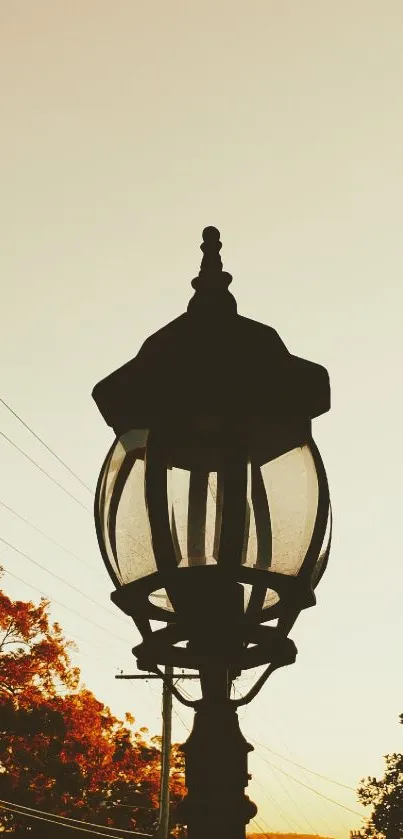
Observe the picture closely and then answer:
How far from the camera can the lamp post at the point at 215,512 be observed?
2127mm

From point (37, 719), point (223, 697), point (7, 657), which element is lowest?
point (223, 697)

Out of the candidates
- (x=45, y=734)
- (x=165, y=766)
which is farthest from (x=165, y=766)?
(x=45, y=734)

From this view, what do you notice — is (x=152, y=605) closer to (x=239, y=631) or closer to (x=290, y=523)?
(x=239, y=631)

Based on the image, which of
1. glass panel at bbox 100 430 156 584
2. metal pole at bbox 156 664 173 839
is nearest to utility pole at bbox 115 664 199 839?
metal pole at bbox 156 664 173 839

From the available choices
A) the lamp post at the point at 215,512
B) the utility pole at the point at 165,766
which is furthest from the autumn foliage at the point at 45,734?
the lamp post at the point at 215,512

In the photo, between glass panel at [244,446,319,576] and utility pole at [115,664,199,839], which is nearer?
glass panel at [244,446,319,576]

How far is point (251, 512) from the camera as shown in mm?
2271

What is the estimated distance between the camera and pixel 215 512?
7.63 feet

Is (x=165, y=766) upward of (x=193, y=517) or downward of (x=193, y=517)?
upward

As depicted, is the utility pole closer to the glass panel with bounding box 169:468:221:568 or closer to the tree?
the tree

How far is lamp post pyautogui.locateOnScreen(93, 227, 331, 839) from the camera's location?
2127 mm

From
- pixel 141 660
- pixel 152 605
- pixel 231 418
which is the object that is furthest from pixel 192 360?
pixel 141 660

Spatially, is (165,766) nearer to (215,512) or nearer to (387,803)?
(387,803)

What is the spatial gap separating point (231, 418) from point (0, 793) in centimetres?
2726
